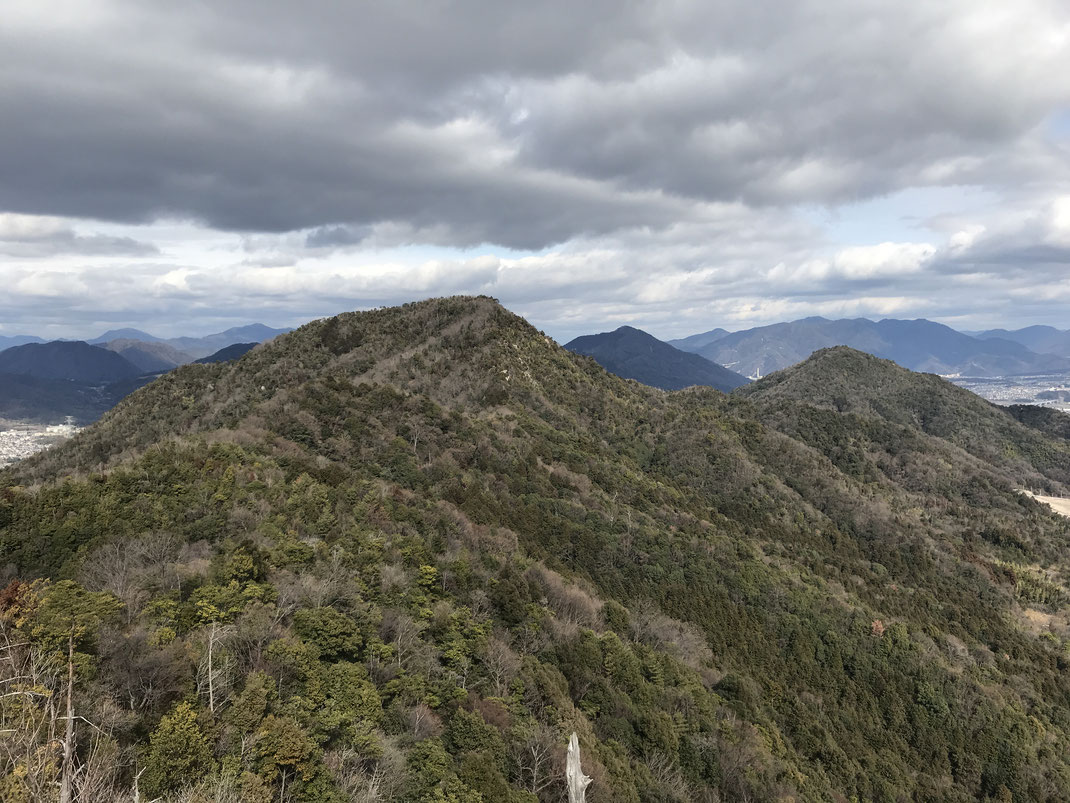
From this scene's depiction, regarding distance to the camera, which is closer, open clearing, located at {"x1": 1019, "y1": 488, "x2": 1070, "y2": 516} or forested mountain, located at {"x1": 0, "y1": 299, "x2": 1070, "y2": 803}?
forested mountain, located at {"x1": 0, "y1": 299, "x2": 1070, "y2": 803}

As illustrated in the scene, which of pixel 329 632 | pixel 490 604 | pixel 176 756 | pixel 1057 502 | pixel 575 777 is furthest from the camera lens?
pixel 1057 502

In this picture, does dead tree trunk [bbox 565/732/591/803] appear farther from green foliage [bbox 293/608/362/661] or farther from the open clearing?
the open clearing

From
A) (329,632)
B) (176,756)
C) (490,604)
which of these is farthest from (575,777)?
(490,604)

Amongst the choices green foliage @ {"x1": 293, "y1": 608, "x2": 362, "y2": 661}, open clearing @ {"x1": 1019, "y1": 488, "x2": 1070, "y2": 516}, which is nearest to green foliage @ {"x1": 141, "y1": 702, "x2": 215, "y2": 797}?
green foliage @ {"x1": 293, "y1": 608, "x2": 362, "y2": 661}

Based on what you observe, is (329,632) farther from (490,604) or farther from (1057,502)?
(1057,502)

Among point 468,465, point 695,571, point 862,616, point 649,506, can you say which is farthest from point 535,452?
point 862,616

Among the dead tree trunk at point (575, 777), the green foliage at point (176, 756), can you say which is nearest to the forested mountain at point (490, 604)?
the green foliage at point (176, 756)

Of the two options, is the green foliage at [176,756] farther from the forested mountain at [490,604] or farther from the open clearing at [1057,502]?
the open clearing at [1057,502]

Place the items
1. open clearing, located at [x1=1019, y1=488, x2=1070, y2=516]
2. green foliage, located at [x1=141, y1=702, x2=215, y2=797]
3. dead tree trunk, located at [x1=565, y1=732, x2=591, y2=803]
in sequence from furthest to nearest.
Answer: open clearing, located at [x1=1019, y1=488, x2=1070, y2=516] < green foliage, located at [x1=141, y1=702, x2=215, y2=797] < dead tree trunk, located at [x1=565, y1=732, x2=591, y2=803]
